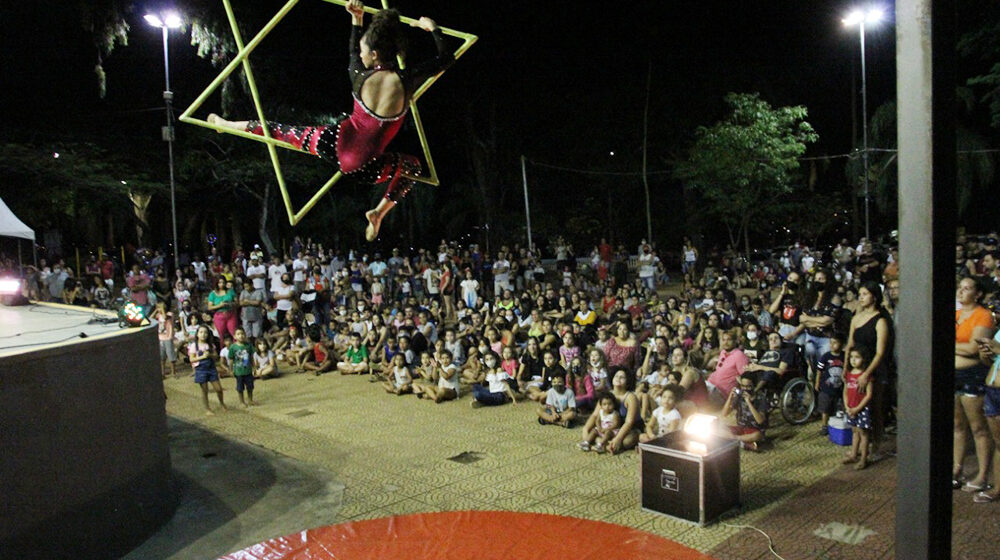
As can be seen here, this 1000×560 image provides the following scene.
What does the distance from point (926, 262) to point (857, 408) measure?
396 cm

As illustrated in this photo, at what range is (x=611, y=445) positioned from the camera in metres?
7.14

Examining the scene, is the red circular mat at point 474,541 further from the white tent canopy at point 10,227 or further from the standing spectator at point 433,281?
the standing spectator at point 433,281

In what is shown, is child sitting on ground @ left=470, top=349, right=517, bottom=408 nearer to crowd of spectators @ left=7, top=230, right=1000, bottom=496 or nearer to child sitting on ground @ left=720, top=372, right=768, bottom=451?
crowd of spectators @ left=7, top=230, right=1000, bottom=496

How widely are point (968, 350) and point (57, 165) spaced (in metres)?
18.2

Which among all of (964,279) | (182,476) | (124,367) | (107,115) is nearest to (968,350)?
(964,279)

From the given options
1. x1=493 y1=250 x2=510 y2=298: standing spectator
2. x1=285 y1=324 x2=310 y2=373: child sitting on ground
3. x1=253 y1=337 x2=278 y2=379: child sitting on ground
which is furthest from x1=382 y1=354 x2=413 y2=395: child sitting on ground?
x1=493 y1=250 x2=510 y2=298: standing spectator

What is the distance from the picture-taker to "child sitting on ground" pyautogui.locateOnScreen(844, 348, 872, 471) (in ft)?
20.4

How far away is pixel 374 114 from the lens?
3219 mm

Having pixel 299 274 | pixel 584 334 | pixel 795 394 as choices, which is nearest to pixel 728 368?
pixel 795 394

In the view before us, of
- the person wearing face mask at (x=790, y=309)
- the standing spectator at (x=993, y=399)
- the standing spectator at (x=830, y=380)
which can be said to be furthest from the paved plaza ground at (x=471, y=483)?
the person wearing face mask at (x=790, y=309)

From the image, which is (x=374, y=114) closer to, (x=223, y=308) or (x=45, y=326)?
(x=45, y=326)

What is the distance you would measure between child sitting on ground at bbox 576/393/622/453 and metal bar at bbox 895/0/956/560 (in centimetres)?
435

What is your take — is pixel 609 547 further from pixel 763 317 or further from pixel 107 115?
pixel 107 115

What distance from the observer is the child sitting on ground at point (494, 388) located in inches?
375
